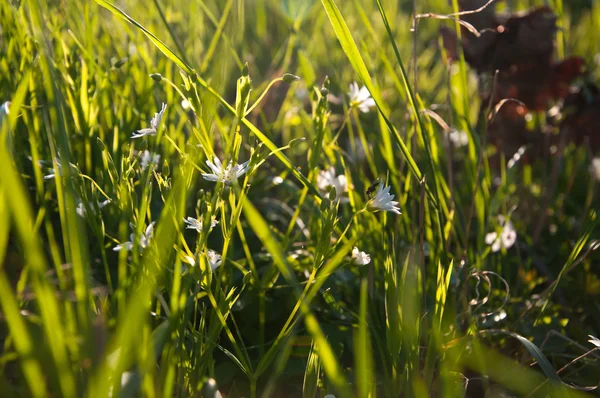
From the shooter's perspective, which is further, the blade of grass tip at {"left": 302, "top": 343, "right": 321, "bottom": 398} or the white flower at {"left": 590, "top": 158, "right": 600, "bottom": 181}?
the white flower at {"left": 590, "top": 158, "right": 600, "bottom": 181}

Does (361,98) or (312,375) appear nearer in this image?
(312,375)

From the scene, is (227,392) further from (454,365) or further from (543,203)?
(543,203)

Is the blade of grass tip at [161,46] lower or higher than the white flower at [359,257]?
higher

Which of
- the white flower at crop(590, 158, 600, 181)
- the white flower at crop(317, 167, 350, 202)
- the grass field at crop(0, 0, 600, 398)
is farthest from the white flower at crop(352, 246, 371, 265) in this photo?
the white flower at crop(590, 158, 600, 181)

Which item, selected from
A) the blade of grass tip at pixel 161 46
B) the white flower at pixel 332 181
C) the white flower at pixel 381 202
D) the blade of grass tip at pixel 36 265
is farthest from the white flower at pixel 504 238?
the blade of grass tip at pixel 36 265

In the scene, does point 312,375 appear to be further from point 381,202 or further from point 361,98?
point 361,98

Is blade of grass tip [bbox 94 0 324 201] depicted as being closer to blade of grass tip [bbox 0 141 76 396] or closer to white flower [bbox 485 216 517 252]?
blade of grass tip [bbox 0 141 76 396]

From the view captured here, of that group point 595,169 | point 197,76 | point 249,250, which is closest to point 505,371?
point 249,250

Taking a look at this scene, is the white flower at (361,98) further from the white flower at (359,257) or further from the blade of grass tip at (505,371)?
the blade of grass tip at (505,371)
